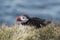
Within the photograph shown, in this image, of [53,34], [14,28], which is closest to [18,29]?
[14,28]

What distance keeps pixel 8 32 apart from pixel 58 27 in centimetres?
134

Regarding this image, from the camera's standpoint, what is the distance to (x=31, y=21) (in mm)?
9961

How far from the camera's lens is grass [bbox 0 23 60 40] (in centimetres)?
948

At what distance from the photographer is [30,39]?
9414 mm

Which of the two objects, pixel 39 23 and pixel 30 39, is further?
pixel 39 23

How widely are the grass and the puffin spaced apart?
13 cm

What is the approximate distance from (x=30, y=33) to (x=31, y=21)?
509 millimetres

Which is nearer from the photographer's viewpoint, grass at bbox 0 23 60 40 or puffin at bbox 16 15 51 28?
grass at bbox 0 23 60 40

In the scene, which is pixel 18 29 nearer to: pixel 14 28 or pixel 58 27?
pixel 14 28

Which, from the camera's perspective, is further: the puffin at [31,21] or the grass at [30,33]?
the puffin at [31,21]

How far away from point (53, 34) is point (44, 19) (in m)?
0.66

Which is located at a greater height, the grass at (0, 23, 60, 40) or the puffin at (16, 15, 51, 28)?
the puffin at (16, 15, 51, 28)

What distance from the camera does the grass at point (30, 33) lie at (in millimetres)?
9477

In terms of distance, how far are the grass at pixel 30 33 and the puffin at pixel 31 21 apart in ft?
0.44
